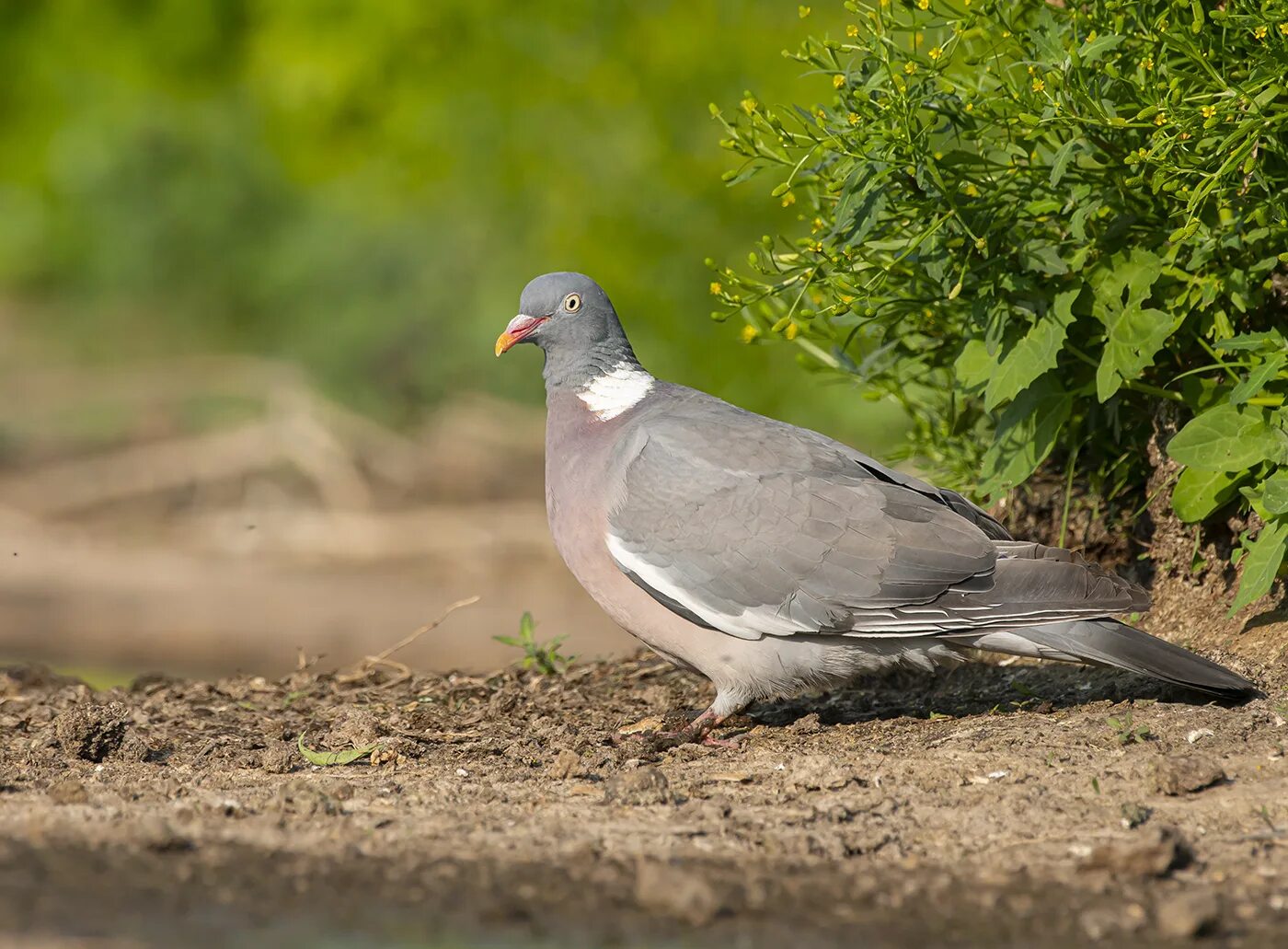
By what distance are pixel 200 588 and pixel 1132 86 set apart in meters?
6.07

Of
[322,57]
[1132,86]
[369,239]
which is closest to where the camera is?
[1132,86]

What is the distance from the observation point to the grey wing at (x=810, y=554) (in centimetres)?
446

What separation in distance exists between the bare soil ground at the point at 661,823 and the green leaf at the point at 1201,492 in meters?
0.49

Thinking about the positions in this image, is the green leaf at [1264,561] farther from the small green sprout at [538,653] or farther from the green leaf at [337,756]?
the green leaf at [337,756]

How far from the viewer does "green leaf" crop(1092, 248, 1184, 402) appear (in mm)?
4512

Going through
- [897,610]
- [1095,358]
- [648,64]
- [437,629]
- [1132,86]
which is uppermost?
[648,64]

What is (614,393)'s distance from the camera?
5.09m

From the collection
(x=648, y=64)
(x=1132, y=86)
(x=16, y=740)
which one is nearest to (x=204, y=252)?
(x=648, y=64)

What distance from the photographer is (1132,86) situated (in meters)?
4.34

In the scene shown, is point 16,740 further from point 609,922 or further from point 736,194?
point 736,194

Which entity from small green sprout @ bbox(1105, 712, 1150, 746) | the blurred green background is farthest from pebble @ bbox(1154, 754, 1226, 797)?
the blurred green background

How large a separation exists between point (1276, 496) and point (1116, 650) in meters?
0.61

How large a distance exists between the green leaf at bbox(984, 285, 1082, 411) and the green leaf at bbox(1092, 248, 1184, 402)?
0.09 m

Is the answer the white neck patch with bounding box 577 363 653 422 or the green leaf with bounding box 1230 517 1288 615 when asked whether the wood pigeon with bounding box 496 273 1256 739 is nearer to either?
the white neck patch with bounding box 577 363 653 422
